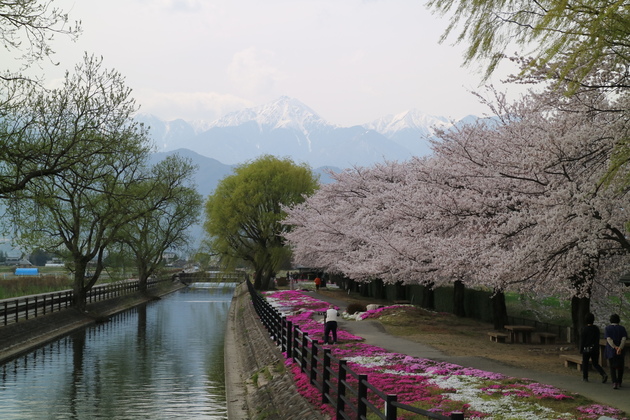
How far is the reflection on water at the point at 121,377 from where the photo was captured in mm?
21344

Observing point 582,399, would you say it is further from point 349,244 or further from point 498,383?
point 349,244

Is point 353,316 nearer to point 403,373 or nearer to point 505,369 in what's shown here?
point 505,369

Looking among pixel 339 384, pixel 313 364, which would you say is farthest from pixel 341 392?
pixel 313 364

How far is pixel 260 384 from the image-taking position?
22.8m

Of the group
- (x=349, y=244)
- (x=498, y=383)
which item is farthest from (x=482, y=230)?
(x=349, y=244)

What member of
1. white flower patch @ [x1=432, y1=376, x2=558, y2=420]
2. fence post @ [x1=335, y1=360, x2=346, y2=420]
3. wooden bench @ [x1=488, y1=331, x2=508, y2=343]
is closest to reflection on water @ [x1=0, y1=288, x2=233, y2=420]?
fence post @ [x1=335, y1=360, x2=346, y2=420]

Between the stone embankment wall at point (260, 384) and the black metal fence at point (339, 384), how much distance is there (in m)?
0.49

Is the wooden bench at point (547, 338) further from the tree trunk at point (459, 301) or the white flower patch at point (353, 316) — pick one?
the tree trunk at point (459, 301)

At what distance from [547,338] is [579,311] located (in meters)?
3.96

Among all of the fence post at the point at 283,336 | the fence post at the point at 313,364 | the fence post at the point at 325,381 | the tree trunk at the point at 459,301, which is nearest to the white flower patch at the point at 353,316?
the tree trunk at the point at 459,301

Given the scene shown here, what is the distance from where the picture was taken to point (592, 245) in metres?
17.9

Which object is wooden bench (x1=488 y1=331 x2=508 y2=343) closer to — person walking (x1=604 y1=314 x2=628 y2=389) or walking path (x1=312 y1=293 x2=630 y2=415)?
walking path (x1=312 y1=293 x2=630 y2=415)

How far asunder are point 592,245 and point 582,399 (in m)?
5.11

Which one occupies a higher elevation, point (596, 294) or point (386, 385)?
point (596, 294)
